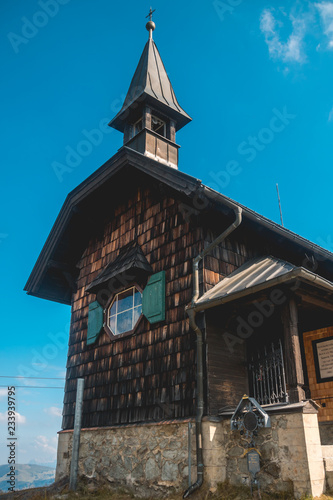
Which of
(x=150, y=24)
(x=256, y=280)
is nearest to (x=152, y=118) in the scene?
(x=150, y=24)

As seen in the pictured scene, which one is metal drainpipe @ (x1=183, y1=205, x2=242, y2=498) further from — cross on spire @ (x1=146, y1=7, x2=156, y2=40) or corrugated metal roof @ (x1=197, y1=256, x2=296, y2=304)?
cross on spire @ (x1=146, y1=7, x2=156, y2=40)

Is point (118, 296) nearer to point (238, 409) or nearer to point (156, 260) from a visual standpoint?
point (156, 260)

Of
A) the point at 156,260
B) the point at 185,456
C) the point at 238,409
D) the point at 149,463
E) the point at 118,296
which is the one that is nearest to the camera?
the point at 238,409

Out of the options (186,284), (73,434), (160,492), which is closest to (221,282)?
(186,284)

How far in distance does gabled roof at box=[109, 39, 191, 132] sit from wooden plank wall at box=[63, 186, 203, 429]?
121 inches

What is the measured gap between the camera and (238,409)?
6.77 m

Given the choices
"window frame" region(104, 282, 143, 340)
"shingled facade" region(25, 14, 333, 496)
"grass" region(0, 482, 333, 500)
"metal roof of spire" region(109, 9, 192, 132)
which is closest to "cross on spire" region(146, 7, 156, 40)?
"metal roof of spire" region(109, 9, 192, 132)

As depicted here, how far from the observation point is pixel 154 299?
29.6ft

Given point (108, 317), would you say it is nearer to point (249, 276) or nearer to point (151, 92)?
point (249, 276)

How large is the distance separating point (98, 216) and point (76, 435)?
5254 mm

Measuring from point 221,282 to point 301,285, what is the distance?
5.79ft

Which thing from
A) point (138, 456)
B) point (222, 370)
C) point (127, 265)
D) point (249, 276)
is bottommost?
point (138, 456)

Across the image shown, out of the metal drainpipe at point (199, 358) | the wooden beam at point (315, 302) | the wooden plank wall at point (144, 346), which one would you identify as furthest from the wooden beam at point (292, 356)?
the wooden plank wall at point (144, 346)

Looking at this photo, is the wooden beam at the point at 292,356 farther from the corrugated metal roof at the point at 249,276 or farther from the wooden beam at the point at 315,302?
the corrugated metal roof at the point at 249,276
